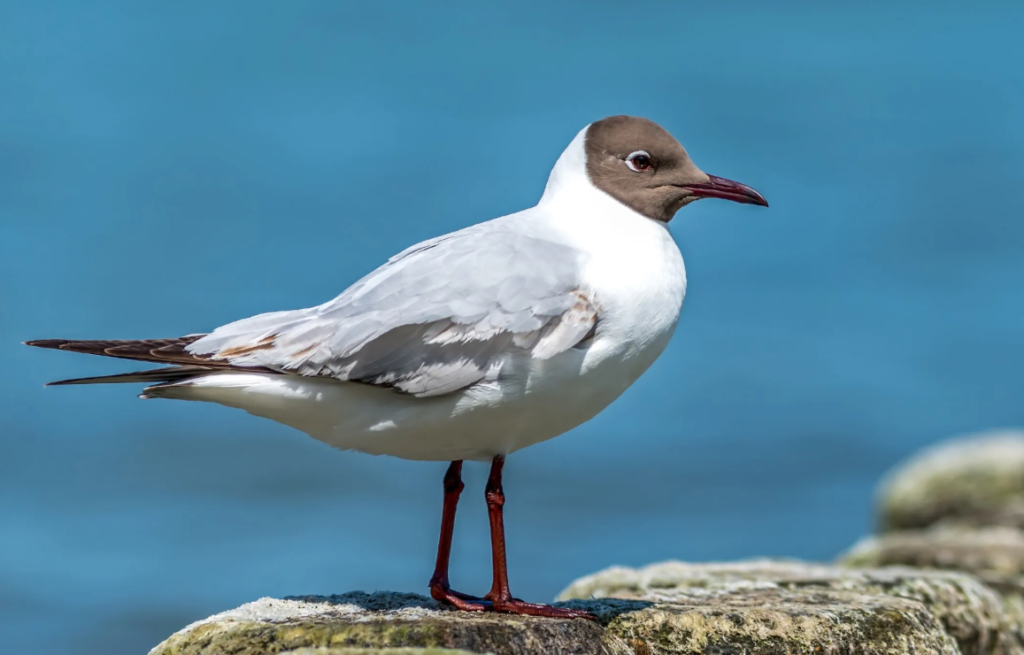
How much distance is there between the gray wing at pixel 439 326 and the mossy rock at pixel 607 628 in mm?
953

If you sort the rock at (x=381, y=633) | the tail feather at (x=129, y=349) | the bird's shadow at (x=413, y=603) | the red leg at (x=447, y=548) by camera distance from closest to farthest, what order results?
the rock at (x=381, y=633)
the tail feather at (x=129, y=349)
the bird's shadow at (x=413, y=603)
the red leg at (x=447, y=548)

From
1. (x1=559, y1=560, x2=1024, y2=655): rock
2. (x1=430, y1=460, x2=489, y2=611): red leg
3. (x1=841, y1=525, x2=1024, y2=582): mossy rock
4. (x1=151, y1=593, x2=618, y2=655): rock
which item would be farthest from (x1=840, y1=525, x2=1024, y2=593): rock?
(x1=151, y1=593, x2=618, y2=655): rock

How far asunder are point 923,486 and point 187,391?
7.64 m

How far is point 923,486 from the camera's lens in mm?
11117

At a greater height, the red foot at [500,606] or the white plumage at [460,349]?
the white plumage at [460,349]

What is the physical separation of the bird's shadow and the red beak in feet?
6.14

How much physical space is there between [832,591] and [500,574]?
171 centimetres

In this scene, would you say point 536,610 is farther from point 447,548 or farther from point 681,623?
point 447,548

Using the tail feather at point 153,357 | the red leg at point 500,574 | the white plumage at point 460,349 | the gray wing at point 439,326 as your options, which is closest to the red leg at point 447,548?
the red leg at point 500,574

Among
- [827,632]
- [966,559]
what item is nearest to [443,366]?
[827,632]

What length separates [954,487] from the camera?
11.0m

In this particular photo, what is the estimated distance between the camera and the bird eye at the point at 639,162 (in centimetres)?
597

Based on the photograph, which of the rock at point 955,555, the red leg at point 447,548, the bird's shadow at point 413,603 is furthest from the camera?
the rock at point 955,555

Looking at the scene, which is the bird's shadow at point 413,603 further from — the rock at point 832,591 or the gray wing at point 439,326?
the gray wing at point 439,326
